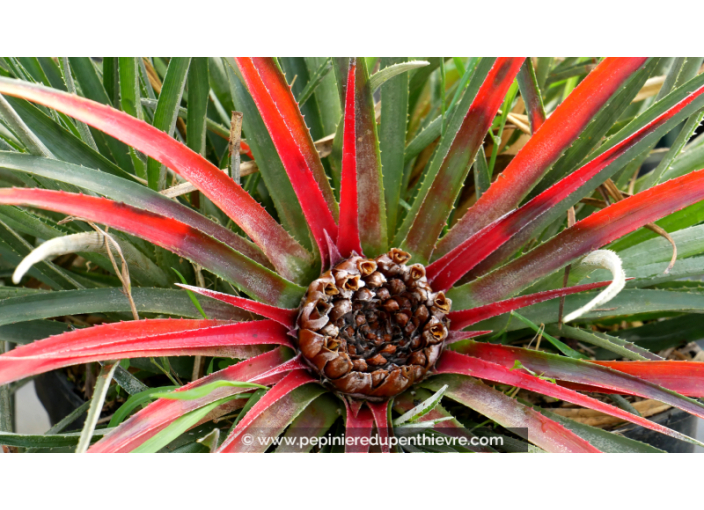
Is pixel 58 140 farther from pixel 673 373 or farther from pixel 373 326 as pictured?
pixel 673 373

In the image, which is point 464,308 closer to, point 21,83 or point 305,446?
point 305,446

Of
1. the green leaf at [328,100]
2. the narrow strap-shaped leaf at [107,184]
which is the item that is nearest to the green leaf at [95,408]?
the narrow strap-shaped leaf at [107,184]

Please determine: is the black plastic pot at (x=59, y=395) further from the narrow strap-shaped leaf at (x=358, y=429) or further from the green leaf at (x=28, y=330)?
the narrow strap-shaped leaf at (x=358, y=429)

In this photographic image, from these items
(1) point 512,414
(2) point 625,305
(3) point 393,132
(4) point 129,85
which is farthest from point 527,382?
(4) point 129,85

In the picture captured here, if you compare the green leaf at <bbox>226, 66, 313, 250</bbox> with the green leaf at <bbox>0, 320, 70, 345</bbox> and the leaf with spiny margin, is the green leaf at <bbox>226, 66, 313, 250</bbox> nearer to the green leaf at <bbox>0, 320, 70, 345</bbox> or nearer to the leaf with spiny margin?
the leaf with spiny margin

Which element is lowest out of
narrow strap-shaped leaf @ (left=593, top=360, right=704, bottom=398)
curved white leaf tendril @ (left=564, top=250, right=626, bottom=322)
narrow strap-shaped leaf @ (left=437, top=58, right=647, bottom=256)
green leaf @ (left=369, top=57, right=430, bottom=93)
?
narrow strap-shaped leaf @ (left=593, top=360, right=704, bottom=398)

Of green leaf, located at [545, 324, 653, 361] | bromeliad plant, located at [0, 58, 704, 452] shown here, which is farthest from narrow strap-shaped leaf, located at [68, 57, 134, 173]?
green leaf, located at [545, 324, 653, 361]
